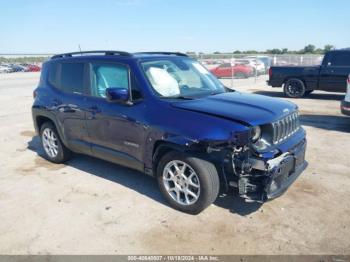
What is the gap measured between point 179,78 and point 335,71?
1069 centimetres

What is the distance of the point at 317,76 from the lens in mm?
14219

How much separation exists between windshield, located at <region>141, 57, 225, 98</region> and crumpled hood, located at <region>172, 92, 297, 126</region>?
0.34m

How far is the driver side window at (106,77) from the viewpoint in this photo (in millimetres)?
4898

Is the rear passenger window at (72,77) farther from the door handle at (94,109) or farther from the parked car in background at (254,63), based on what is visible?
the parked car in background at (254,63)

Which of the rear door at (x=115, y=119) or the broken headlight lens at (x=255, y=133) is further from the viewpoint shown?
the rear door at (x=115, y=119)

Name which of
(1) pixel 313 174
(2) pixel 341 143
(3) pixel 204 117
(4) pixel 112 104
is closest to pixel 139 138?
(4) pixel 112 104

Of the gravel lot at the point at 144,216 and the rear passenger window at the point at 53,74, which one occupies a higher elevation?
the rear passenger window at the point at 53,74

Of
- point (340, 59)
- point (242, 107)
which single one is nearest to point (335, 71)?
point (340, 59)

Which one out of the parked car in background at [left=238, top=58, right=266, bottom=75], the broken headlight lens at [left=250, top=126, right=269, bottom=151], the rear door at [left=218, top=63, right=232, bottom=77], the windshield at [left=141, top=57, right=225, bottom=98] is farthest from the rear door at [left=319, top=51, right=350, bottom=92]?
the rear door at [left=218, top=63, right=232, bottom=77]

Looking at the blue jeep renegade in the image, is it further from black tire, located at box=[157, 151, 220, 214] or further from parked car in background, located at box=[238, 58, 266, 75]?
parked car in background, located at box=[238, 58, 266, 75]

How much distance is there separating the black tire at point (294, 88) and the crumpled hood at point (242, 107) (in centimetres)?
1058

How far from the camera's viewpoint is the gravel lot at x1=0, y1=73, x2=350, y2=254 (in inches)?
146

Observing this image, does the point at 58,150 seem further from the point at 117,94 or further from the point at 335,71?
the point at 335,71

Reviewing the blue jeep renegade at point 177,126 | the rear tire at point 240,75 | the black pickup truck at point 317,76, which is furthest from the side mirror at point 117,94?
the rear tire at point 240,75
